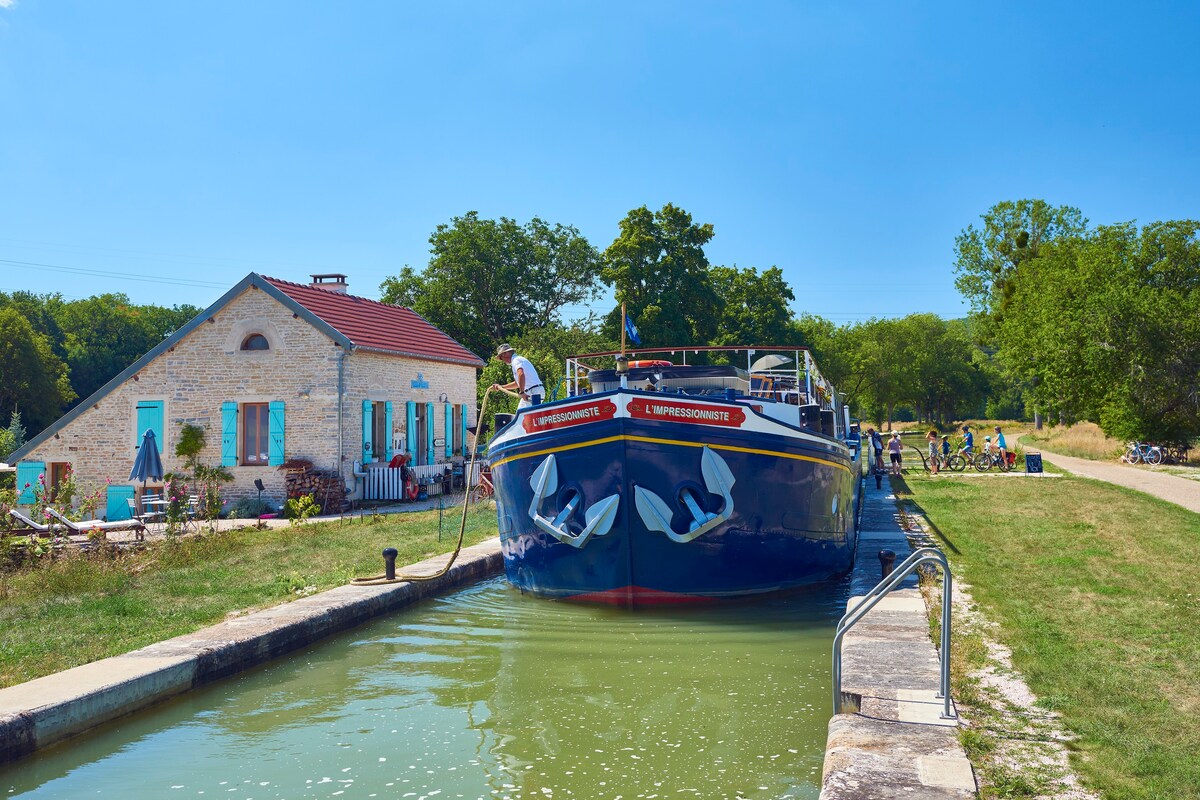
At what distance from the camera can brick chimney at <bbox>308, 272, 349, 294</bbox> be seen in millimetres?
24531

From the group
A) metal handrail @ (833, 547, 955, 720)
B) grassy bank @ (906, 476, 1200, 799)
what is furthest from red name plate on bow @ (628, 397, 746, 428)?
metal handrail @ (833, 547, 955, 720)

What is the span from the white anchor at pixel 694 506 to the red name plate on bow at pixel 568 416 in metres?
0.78

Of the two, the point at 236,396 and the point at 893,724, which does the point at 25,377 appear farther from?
the point at 893,724

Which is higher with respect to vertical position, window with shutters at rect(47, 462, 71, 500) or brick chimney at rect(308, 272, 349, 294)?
brick chimney at rect(308, 272, 349, 294)

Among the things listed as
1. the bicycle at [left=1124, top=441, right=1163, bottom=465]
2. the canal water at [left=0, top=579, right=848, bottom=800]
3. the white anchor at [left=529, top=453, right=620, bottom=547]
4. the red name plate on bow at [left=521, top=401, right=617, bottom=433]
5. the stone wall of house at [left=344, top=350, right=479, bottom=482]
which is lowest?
the canal water at [left=0, top=579, right=848, bottom=800]

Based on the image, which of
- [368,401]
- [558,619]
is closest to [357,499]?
[368,401]

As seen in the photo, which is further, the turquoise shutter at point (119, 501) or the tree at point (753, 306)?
the tree at point (753, 306)

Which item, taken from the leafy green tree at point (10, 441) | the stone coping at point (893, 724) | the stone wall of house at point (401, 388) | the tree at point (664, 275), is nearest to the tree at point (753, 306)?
the tree at point (664, 275)

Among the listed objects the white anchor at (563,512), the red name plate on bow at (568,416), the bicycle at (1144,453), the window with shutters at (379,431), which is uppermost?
the window with shutters at (379,431)

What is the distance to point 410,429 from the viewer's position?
886 inches

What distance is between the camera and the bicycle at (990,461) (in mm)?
27406

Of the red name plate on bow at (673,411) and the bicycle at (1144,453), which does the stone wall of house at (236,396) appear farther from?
the bicycle at (1144,453)

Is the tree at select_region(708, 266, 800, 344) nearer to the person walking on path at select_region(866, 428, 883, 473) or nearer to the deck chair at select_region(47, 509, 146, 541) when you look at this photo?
the person walking on path at select_region(866, 428, 883, 473)

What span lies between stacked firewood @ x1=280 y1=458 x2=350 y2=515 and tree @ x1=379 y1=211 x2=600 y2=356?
915 inches
